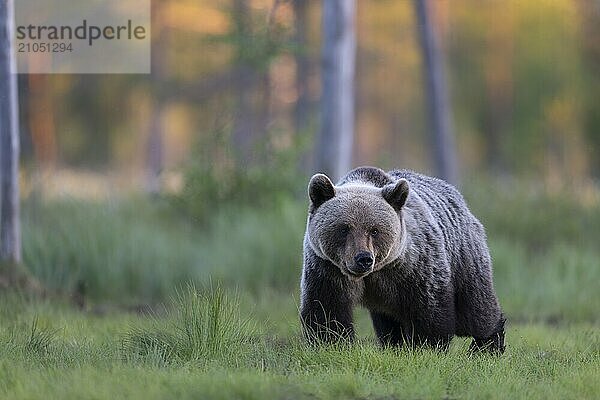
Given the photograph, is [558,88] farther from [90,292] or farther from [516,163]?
[90,292]

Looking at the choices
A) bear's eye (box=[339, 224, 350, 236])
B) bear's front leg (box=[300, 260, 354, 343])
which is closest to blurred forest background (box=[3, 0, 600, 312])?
bear's front leg (box=[300, 260, 354, 343])

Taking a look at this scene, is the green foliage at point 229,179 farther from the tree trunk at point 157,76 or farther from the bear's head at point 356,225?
the tree trunk at point 157,76

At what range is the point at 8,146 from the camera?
399 inches

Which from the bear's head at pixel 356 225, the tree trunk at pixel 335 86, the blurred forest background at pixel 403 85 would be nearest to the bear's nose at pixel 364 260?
the bear's head at pixel 356 225

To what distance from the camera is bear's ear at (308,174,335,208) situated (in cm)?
658

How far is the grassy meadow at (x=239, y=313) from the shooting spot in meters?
5.84

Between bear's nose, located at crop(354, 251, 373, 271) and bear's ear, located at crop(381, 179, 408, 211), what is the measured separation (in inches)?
22.7

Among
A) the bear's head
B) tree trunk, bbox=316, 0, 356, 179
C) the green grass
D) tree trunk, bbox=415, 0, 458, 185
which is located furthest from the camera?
tree trunk, bbox=415, 0, 458, 185

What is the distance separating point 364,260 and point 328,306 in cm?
60

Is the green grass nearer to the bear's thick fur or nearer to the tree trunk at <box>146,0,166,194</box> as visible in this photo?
the bear's thick fur

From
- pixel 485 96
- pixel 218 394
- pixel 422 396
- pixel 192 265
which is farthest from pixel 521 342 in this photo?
pixel 485 96

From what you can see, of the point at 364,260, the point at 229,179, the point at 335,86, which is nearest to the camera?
the point at 364,260

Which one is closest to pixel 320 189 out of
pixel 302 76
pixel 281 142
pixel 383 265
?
pixel 383 265

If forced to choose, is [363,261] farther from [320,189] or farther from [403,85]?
[403,85]
